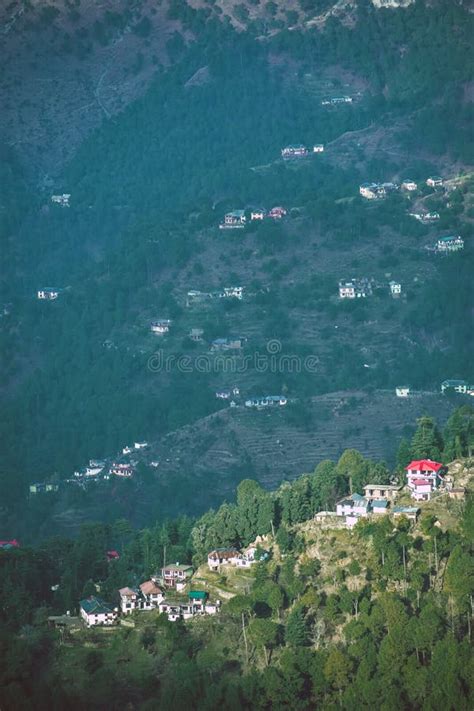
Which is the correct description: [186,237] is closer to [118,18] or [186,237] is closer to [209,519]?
[118,18]

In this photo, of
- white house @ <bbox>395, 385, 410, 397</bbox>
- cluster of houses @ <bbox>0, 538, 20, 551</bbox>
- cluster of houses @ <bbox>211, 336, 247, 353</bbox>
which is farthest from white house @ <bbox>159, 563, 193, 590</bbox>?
cluster of houses @ <bbox>211, 336, 247, 353</bbox>

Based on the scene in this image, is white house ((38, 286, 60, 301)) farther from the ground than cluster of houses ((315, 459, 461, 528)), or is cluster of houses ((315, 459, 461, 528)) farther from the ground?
cluster of houses ((315, 459, 461, 528))

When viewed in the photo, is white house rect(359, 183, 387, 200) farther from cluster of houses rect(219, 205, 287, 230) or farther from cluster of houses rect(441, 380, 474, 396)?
cluster of houses rect(441, 380, 474, 396)

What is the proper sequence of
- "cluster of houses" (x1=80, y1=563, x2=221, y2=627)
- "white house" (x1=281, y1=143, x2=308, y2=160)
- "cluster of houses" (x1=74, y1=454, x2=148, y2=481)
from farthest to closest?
"white house" (x1=281, y1=143, x2=308, y2=160) < "cluster of houses" (x1=74, y1=454, x2=148, y2=481) < "cluster of houses" (x1=80, y1=563, x2=221, y2=627)

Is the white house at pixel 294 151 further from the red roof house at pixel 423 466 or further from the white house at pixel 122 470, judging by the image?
the red roof house at pixel 423 466

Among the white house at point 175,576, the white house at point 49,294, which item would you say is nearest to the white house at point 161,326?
the white house at point 49,294

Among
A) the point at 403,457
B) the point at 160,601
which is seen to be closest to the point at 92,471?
the point at 403,457

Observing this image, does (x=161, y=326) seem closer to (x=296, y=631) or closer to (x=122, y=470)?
(x=122, y=470)
